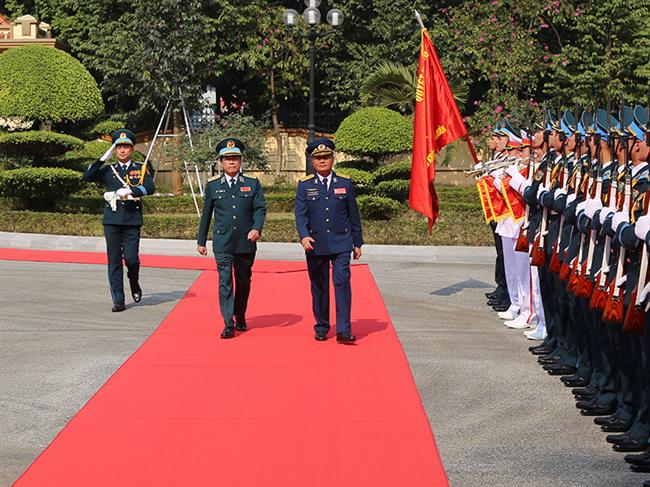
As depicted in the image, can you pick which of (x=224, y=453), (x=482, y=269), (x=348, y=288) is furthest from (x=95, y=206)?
(x=224, y=453)

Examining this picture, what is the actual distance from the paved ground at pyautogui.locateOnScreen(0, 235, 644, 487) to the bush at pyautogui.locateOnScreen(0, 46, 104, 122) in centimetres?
705

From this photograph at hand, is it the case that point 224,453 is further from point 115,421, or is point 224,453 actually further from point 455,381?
point 455,381

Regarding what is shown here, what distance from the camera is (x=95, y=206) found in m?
24.9

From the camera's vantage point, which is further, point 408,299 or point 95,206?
point 95,206

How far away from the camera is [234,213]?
36.3 feet

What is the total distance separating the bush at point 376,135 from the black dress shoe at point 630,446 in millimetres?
18549

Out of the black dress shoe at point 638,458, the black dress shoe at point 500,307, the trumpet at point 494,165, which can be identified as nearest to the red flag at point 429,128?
the trumpet at point 494,165

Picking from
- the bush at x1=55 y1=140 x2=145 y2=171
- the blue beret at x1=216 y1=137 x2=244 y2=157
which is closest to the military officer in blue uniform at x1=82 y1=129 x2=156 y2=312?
the blue beret at x1=216 y1=137 x2=244 y2=157

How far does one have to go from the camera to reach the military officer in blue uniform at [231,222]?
11.0 meters

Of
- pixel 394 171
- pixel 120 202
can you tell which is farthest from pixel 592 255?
pixel 394 171

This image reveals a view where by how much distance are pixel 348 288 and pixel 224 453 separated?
3825 mm

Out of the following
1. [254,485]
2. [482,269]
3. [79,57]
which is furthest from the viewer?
[79,57]

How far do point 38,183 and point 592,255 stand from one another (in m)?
16.5

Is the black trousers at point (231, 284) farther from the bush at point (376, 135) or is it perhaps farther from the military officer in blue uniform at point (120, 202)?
the bush at point (376, 135)
